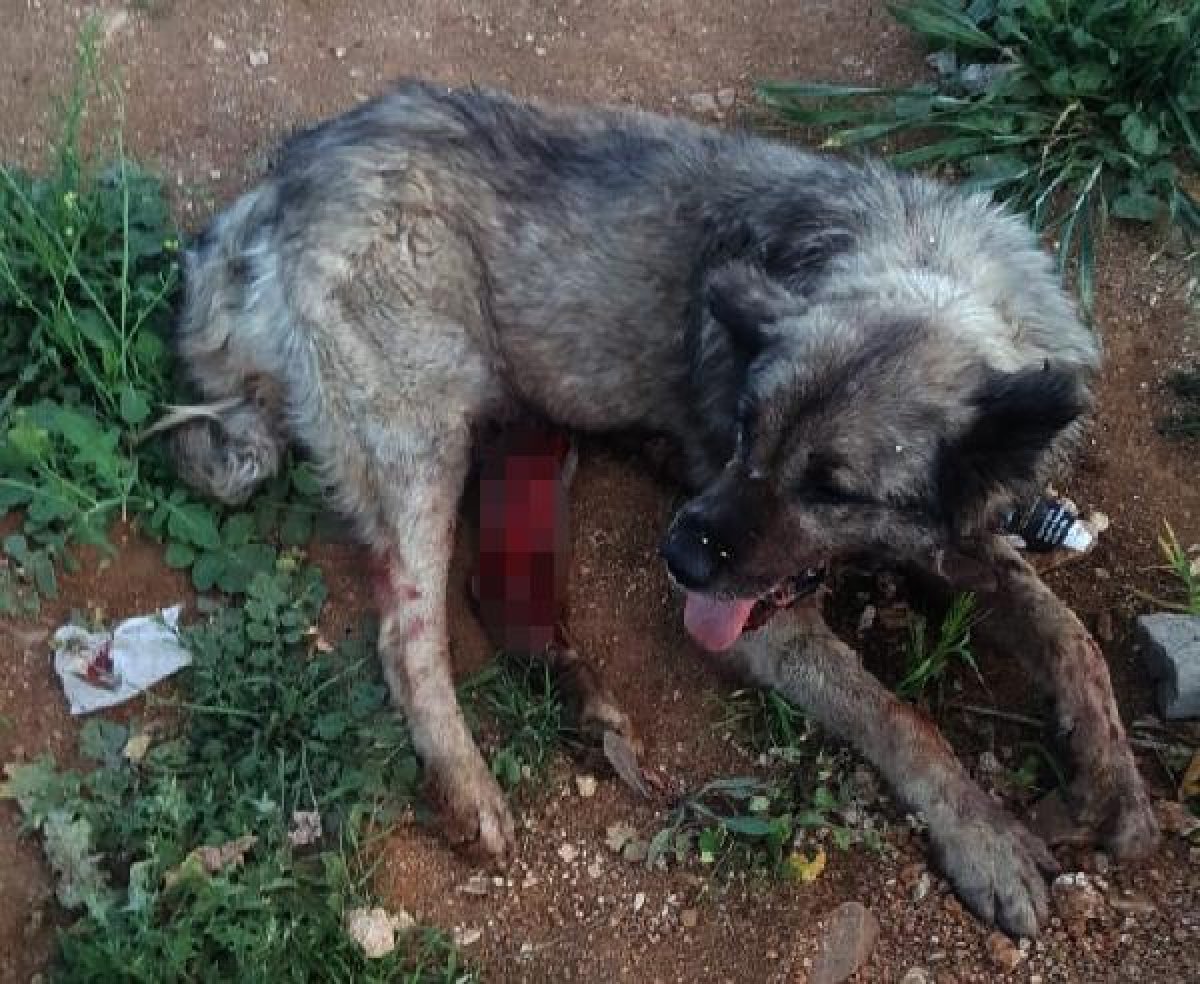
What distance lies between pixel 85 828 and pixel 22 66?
273 cm

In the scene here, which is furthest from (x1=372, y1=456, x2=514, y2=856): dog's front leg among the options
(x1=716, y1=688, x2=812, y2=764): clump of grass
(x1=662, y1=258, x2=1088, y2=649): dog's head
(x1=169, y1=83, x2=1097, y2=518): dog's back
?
(x1=662, y1=258, x2=1088, y2=649): dog's head

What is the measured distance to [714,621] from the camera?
3.71 m

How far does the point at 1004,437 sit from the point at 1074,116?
204 cm

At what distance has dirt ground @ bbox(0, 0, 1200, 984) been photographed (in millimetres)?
3336

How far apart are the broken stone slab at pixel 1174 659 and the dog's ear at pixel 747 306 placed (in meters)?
1.30

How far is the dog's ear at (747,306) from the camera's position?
340 cm

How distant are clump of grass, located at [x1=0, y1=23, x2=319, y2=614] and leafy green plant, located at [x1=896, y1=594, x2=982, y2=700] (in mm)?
1647

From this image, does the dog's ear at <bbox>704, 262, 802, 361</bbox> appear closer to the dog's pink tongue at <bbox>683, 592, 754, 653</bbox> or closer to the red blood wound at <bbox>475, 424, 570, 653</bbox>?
the dog's pink tongue at <bbox>683, 592, 754, 653</bbox>

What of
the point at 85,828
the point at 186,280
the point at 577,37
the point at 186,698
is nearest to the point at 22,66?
the point at 186,280

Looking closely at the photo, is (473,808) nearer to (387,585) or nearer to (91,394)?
(387,585)

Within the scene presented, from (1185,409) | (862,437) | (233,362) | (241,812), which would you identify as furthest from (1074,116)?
(241,812)

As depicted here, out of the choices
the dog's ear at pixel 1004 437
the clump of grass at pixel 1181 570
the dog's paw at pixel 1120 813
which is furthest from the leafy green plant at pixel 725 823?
the clump of grass at pixel 1181 570

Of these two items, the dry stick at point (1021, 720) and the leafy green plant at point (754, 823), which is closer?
the leafy green plant at point (754, 823)

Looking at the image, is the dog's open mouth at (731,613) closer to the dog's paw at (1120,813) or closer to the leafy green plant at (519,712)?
the leafy green plant at (519,712)
